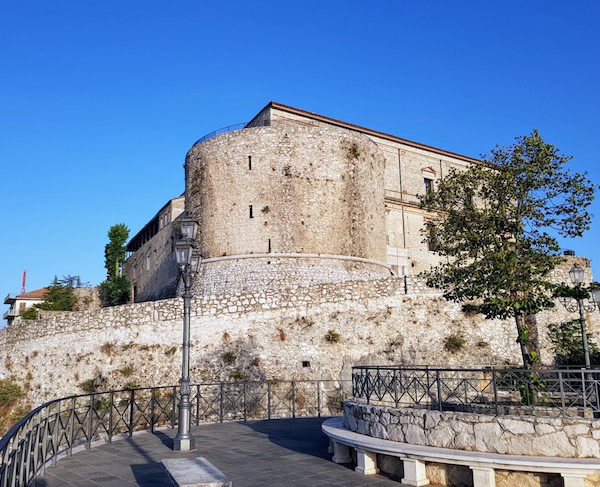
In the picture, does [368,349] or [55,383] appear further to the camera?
[55,383]

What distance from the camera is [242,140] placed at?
85.6ft

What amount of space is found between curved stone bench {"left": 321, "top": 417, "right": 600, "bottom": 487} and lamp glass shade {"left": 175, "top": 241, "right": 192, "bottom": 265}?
13.8 feet

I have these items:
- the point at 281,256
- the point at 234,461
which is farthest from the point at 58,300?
the point at 234,461

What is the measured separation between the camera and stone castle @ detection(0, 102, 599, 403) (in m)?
18.8

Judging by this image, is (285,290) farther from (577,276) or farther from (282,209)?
(577,276)

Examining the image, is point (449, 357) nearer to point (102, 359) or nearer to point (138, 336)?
point (138, 336)

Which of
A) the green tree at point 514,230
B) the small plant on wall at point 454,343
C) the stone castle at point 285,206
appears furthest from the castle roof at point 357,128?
the green tree at point 514,230

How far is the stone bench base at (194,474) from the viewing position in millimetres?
5344

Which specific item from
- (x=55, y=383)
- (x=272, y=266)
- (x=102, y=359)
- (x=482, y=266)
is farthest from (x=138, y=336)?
(x=482, y=266)

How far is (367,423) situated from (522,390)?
16.7 ft

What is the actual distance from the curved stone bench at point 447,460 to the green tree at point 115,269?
37.9 m

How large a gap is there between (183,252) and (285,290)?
10029 millimetres

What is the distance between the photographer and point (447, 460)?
6.27 metres

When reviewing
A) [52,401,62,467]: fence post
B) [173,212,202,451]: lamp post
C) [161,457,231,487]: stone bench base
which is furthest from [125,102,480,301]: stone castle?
[161,457,231,487]: stone bench base
